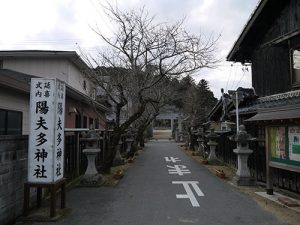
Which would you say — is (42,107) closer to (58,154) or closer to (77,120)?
(58,154)

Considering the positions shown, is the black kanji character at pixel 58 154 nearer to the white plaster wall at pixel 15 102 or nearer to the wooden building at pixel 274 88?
the white plaster wall at pixel 15 102

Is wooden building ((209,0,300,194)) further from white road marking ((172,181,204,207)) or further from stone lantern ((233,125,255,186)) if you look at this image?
white road marking ((172,181,204,207))

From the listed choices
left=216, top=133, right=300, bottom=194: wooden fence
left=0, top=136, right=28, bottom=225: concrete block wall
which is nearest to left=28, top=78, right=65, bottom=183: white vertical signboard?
left=0, top=136, right=28, bottom=225: concrete block wall

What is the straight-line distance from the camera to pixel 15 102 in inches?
449

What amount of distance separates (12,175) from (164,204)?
12.1 feet

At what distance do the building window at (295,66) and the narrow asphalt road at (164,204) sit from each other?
446 cm

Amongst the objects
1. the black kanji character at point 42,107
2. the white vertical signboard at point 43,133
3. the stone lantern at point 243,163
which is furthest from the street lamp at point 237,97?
the black kanji character at point 42,107

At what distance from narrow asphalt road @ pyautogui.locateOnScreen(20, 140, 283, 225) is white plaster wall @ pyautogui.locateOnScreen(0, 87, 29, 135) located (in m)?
3.24

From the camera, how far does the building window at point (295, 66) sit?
12.6 m

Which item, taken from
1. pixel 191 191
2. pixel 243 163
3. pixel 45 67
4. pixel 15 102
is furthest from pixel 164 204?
pixel 45 67

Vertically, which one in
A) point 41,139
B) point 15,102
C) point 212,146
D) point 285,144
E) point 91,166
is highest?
point 15,102

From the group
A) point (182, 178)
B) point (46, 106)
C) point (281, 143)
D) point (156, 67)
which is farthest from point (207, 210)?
point (156, 67)

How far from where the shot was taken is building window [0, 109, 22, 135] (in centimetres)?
1057

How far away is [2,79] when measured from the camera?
9.21 meters
